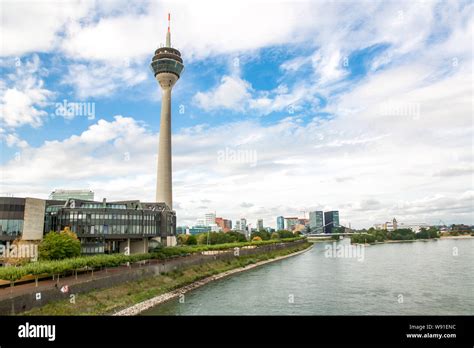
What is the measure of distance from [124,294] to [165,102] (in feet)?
276

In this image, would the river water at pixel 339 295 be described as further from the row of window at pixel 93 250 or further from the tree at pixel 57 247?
the row of window at pixel 93 250

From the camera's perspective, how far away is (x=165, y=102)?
115 metres

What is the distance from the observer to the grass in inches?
1270

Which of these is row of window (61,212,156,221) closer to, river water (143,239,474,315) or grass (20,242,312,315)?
grass (20,242,312,315)

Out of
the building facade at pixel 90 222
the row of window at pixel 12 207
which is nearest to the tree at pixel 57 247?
the building facade at pixel 90 222

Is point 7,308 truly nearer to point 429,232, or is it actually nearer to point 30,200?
point 30,200

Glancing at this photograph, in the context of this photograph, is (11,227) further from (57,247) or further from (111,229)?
(111,229)

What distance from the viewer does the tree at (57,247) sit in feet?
152

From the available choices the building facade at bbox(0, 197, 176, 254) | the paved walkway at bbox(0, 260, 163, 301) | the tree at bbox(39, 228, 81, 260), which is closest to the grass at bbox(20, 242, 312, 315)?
the paved walkway at bbox(0, 260, 163, 301)

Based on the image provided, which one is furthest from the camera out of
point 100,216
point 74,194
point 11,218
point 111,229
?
point 74,194

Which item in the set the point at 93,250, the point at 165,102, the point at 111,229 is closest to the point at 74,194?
the point at 165,102

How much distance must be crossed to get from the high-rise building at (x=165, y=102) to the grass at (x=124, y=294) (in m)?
46.8
